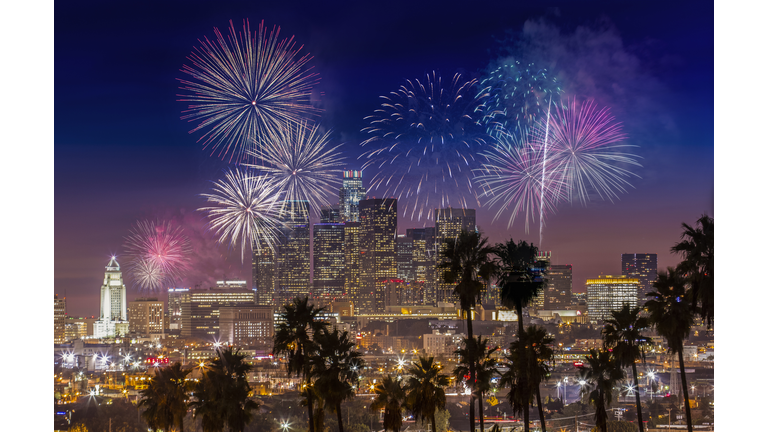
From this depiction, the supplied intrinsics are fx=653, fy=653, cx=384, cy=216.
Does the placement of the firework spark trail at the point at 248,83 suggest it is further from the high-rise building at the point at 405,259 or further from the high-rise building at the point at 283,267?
the high-rise building at the point at 283,267

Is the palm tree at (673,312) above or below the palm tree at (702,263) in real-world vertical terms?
below

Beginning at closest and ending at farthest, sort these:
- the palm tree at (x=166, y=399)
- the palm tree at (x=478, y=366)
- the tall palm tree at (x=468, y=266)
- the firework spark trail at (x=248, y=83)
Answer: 1. the palm tree at (x=478, y=366)
2. the tall palm tree at (x=468, y=266)
3. the palm tree at (x=166, y=399)
4. the firework spark trail at (x=248, y=83)

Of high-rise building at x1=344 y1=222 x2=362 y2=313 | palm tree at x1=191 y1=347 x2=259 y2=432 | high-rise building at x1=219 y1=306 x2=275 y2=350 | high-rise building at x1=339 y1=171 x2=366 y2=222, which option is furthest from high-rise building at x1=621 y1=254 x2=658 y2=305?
high-rise building at x1=219 y1=306 x2=275 y2=350

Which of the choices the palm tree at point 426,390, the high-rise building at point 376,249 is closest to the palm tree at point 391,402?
the palm tree at point 426,390

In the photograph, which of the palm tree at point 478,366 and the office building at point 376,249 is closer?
the palm tree at point 478,366

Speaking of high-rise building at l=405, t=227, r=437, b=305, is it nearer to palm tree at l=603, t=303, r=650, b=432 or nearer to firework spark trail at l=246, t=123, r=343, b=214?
firework spark trail at l=246, t=123, r=343, b=214
